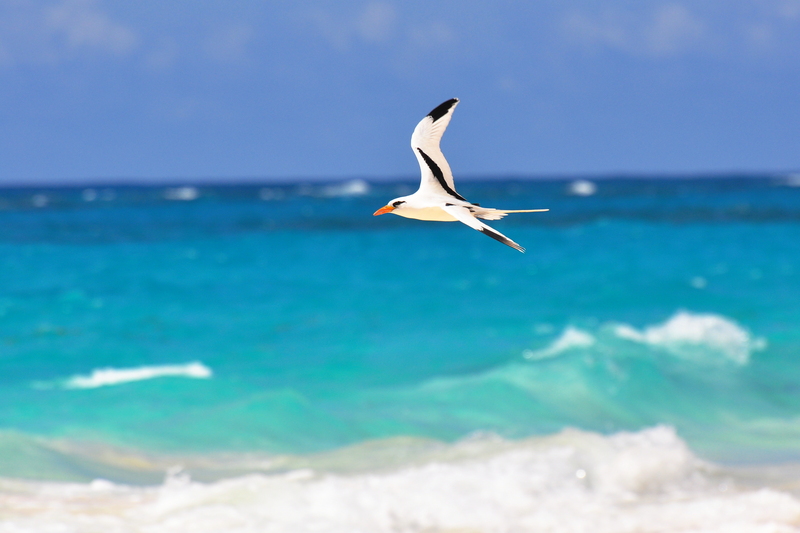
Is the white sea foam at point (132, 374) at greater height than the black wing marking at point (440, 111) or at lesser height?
greater

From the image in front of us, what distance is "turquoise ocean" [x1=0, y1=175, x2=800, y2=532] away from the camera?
9.11 m

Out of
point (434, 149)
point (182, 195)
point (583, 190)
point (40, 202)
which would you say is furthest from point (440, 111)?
point (583, 190)

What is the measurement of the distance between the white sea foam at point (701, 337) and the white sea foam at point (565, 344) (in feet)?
2.40

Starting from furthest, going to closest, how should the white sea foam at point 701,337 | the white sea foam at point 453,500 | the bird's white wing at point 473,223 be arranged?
1. the white sea foam at point 701,337
2. the white sea foam at point 453,500
3. the bird's white wing at point 473,223

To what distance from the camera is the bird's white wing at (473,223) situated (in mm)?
3253

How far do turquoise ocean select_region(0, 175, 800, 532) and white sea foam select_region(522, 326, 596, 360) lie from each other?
75 mm

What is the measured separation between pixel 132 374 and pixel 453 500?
7.80 metres

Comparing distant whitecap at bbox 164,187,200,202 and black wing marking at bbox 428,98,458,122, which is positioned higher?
distant whitecap at bbox 164,187,200,202

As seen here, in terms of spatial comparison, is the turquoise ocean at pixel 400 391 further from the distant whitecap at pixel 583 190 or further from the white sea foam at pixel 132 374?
the distant whitecap at pixel 583 190

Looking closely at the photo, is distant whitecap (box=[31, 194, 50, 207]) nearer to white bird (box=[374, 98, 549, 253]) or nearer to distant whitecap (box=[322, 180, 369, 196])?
distant whitecap (box=[322, 180, 369, 196])

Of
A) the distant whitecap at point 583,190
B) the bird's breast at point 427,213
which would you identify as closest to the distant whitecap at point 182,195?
the distant whitecap at point 583,190

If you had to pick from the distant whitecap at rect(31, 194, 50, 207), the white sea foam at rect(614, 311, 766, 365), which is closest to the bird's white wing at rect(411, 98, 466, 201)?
the white sea foam at rect(614, 311, 766, 365)

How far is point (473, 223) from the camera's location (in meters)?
3.46

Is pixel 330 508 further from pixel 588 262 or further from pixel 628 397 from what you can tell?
pixel 588 262
